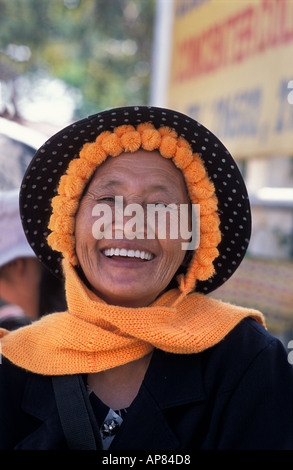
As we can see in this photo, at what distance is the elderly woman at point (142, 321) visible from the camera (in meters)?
1.89

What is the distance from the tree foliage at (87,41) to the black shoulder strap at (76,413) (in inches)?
359

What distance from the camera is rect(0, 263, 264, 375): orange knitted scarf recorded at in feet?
6.46

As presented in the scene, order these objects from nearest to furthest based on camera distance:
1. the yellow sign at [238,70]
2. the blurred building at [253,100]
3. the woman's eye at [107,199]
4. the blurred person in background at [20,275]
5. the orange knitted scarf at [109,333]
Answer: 1. the orange knitted scarf at [109,333]
2. the woman's eye at [107,199]
3. the blurred person in background at [20,275]
4. the blurred building at [253,100]
5. the yellow sign at [238,70]

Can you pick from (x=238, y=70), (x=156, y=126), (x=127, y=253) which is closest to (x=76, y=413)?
(x=127, y=253)

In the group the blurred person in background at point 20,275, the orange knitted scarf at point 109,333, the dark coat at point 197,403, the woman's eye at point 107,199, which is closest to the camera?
the dark coat at point 197,403

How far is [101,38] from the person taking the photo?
1245 centimetres

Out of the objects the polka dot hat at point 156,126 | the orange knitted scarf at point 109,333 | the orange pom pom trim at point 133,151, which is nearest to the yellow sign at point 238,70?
the polka dot hat at point 156,126

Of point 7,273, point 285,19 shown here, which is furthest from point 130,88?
point 7,273

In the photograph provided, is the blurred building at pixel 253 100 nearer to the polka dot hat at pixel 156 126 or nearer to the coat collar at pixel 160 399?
the polka dot hat at pixel 156 126

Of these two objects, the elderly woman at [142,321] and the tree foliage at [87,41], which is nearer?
the elderly woman at [142,321]

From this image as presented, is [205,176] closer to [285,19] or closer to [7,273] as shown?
[7,273]

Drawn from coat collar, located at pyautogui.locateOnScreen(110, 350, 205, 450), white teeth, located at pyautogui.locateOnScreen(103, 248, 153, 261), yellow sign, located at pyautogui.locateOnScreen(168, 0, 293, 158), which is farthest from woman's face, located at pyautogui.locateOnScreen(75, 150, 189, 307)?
yellow sign, located at pyautogui.locateOnScreen(168, 0, 293, 158)

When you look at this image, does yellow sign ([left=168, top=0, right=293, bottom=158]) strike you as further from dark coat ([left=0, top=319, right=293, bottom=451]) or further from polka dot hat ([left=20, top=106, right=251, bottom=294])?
dark coat ([left=0, top=319, right=293, bottom=451])
